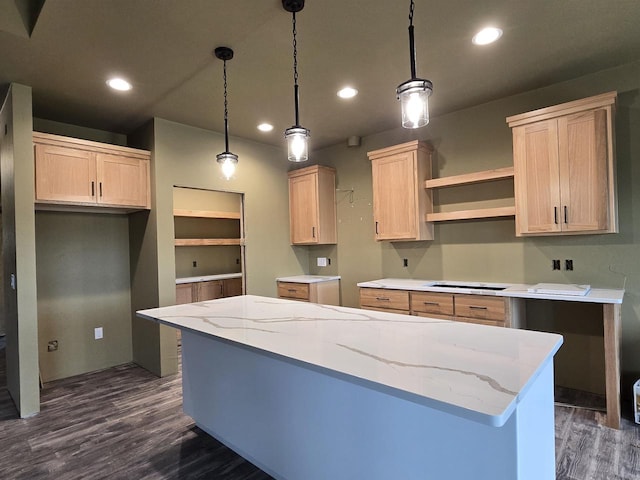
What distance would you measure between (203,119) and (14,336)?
2.56 metres

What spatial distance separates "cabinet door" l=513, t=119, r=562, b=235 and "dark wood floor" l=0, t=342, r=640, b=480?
1.46 m

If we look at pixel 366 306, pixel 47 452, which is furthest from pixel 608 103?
pixel 47 452

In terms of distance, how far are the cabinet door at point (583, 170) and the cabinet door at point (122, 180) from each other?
150 inches

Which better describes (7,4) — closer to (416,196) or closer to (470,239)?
(416,196)

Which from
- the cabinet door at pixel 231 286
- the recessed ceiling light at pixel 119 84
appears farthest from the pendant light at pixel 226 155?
the cabinet door at pixel 231 286

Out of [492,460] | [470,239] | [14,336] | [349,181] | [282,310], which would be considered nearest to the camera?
[492,460]

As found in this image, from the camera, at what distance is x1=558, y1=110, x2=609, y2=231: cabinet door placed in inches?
102

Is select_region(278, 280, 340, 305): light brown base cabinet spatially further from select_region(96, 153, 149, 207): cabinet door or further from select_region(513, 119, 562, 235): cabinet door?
select_region(513, 119, 562, 235): cabinet door

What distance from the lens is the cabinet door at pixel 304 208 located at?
456 centimetres

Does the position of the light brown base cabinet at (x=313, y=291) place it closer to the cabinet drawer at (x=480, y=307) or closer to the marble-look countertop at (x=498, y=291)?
the marble-look countertop at (x=498, y=291)

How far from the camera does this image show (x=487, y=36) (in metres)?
2.31

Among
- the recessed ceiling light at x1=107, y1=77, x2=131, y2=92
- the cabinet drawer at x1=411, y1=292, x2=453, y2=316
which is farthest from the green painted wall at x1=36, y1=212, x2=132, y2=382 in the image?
the cabinet drawer at x1=411, y1=292, x2=453, y2=316

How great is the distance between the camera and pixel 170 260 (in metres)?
3.70

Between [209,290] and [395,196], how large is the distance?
2883 mm
